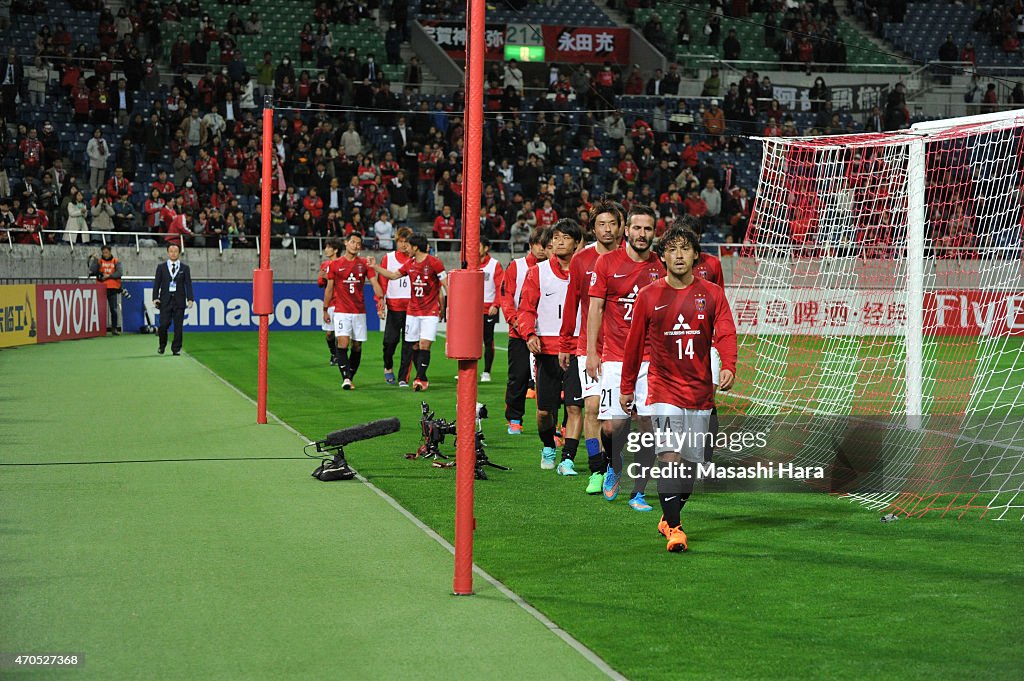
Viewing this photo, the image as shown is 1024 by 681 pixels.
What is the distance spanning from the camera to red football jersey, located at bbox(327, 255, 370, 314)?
18.5 meters

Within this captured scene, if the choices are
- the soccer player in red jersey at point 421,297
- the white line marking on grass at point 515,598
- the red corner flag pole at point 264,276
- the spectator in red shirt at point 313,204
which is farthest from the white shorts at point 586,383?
the spectator in red shirt at point 313,204

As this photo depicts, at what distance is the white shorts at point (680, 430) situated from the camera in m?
7.97

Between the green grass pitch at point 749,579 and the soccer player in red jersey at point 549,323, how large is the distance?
0.46 metres

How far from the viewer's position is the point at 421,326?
58.2ft

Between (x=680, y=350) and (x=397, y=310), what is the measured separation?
37.0ft

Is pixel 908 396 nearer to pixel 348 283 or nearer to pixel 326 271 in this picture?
pixel 348 283

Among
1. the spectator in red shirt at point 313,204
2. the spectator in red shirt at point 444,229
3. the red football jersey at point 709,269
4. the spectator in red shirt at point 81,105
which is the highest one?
the spectator in red shirt at point 81,105

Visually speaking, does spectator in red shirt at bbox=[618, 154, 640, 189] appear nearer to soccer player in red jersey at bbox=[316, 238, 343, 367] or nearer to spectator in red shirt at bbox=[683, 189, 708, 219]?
spectator in red shirt at bbox=[683, 189, 708, 219]

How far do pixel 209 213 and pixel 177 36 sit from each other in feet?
26.6

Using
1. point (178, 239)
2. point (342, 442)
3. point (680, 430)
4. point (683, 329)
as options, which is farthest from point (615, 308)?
point (178, 239)

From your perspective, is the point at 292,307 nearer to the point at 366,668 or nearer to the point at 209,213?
the point at 209,213

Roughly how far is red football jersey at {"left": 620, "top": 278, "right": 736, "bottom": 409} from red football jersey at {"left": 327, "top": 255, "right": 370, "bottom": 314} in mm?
→ 10846

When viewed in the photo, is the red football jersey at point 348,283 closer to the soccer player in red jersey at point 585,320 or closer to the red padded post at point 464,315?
the soccer player in red jersey at point 585,320

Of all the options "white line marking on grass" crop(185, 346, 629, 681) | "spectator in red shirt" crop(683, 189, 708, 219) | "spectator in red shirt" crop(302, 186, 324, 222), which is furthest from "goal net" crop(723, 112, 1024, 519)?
"spectator in red shirt" crop(302, 186, 324, 222)
